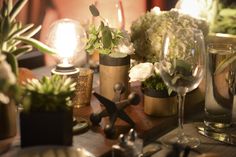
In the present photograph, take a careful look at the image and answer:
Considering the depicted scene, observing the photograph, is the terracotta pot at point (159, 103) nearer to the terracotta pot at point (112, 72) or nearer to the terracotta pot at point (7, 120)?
the terracotta pot at point (112, 72)

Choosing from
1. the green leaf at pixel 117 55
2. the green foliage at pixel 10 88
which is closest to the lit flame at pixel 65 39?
the green leaf at pixel 117 55

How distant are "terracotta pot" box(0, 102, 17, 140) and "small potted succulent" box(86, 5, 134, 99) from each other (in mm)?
328

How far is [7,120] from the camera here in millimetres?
909

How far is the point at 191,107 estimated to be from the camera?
1.18 m

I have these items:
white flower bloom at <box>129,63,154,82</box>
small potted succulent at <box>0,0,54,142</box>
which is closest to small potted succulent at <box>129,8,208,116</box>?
white flower bloom at <box>129,63,154,82</box>

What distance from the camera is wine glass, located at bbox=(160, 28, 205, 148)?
0.93 metres

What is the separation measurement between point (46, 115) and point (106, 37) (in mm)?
417

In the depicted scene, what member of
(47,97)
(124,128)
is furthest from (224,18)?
(47,97)

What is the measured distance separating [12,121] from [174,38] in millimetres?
397

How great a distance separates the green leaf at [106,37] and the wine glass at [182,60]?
0.23 metres

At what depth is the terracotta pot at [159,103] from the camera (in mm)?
1064

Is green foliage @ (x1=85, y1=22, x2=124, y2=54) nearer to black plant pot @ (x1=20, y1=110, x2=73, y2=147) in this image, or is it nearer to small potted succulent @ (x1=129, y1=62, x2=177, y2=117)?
small potted succulent @ (x1=129, y1=62, x2=177, y2=117)

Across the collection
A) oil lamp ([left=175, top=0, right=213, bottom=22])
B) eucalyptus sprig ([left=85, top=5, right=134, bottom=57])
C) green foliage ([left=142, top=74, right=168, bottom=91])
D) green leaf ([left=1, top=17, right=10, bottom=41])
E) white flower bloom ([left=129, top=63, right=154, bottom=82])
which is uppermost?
oil lamp ([left=175, top=0, right=213, bottom=22])

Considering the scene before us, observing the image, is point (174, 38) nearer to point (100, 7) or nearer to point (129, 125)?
point (129, 125)
